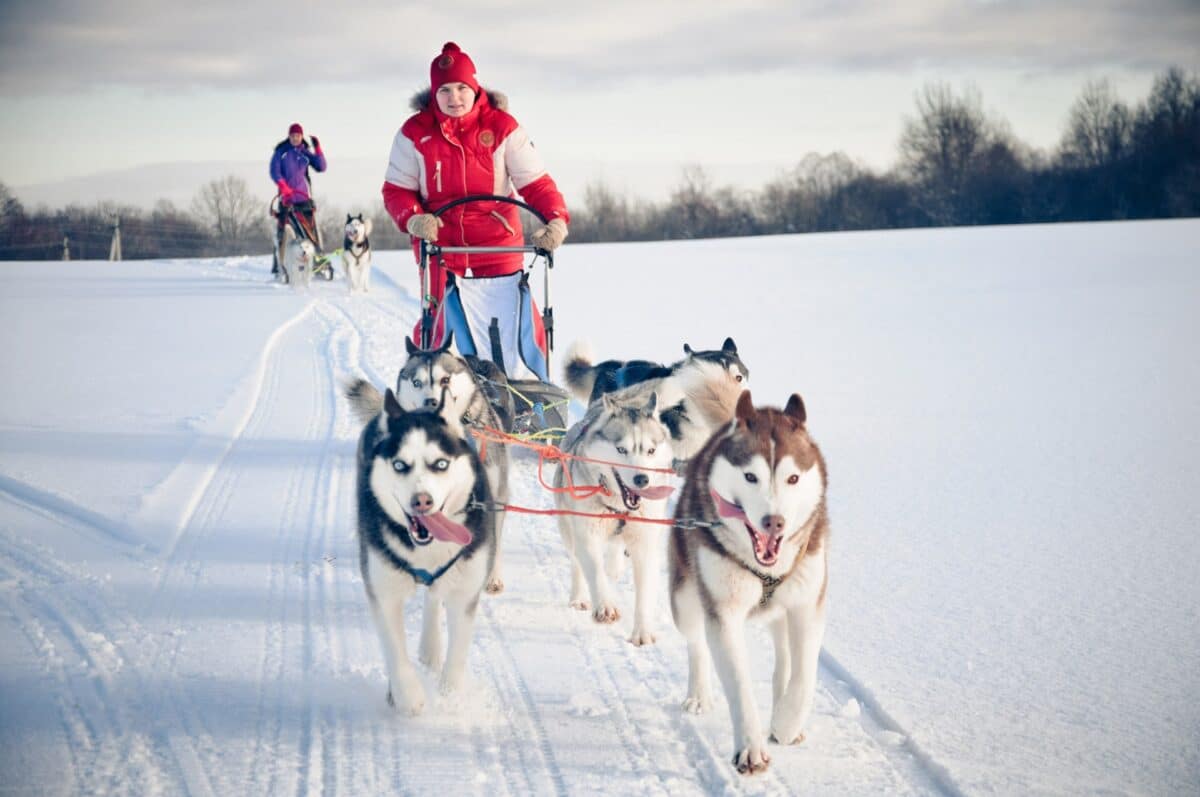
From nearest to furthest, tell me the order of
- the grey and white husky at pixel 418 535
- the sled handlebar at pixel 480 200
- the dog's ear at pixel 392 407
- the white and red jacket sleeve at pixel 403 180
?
the grey and white husky at pixel 418 535 < the dog's ear at pixel 392 407 < the sled handlebar at pixel 480 200 < the white and red jacket sleeve at pixel 403 180

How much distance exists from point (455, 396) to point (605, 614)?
1032 millimetres

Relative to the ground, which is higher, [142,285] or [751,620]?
[142,285]

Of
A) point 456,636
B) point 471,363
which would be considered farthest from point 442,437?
point 471,363

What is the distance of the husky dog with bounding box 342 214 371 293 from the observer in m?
12.6

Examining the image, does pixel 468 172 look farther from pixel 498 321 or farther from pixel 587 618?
pixel 587 618

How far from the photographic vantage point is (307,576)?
3670 millimetres

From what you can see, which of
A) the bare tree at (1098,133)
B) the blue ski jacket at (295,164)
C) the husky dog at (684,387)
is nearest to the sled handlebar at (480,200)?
the husky dog at (684,387)

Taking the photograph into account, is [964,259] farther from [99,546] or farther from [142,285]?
[99,546]

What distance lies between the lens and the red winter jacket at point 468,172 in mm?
4449

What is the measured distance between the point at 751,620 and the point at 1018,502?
2.41 meters

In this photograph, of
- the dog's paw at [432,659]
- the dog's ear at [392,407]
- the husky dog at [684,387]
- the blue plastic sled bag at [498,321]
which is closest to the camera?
the dog's ear at [392,407]

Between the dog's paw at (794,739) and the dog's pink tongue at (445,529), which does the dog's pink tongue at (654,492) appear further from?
the dog's paw at (794,739)

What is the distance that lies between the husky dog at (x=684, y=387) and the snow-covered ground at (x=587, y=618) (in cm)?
72

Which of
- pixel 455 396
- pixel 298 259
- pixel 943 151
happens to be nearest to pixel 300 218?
pixel 298 259
